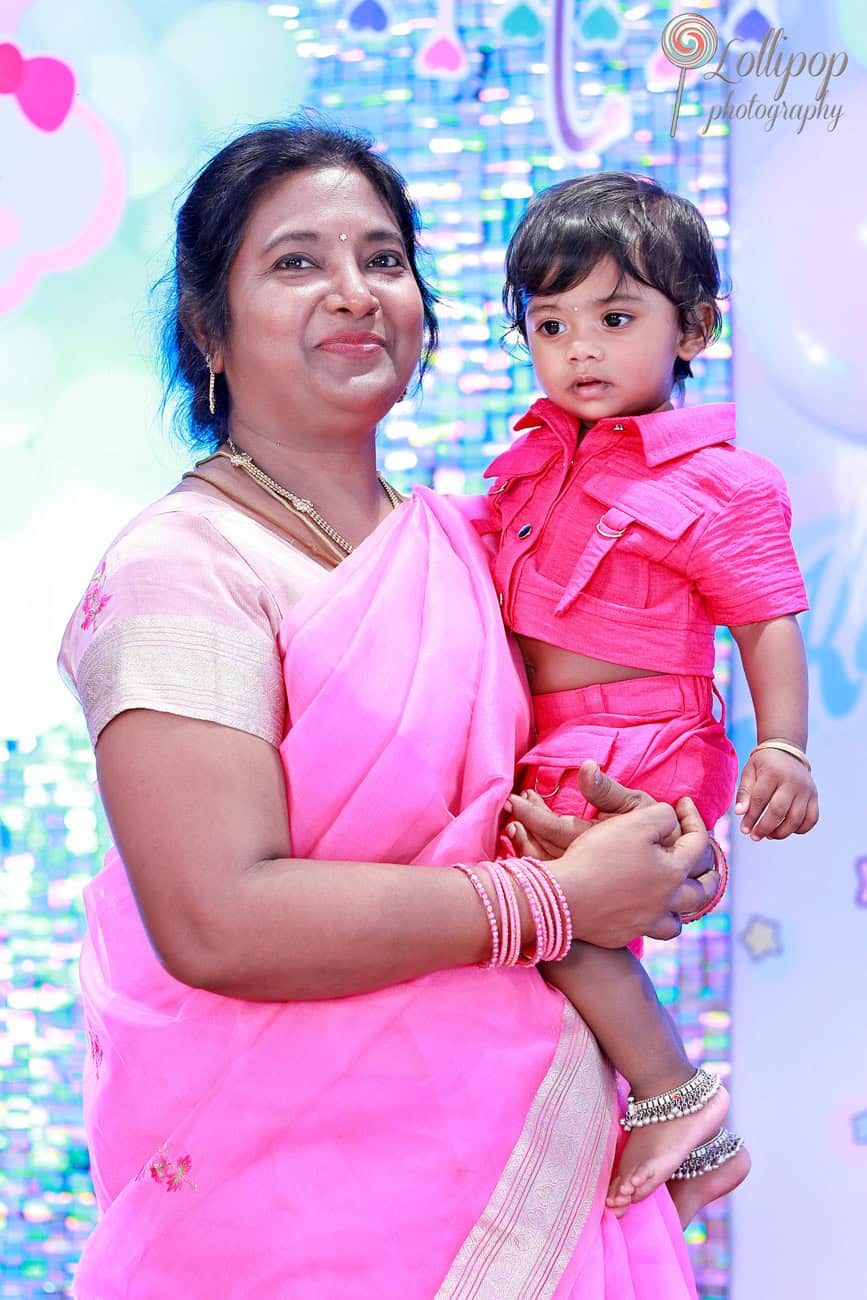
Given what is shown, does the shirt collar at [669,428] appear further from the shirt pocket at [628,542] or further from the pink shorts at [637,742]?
the pink shorts at [637,742]

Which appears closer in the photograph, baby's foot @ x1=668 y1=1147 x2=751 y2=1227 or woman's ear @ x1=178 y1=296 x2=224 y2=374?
baby's foot @ x1=668 y1=1147 x2=751 y2=1227

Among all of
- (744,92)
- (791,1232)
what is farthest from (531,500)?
(791,1232)

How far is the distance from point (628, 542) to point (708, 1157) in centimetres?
64

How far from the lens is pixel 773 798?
142 centimetres

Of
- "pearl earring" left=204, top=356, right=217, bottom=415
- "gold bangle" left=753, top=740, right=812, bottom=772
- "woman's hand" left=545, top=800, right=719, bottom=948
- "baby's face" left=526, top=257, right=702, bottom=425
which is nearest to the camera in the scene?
"woman's hand" left=545, top=800, right=719, bottom=948

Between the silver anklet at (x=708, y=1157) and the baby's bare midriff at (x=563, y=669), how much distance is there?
0.48 m

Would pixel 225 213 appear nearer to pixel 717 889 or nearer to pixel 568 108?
pixel 717 889

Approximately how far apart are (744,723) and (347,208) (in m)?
1.20

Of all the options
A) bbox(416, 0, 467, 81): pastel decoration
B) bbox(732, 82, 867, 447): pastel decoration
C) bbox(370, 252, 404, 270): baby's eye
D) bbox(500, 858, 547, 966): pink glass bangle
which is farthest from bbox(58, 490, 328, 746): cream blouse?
bbox(416, 0, 467, 81): pastel decoration

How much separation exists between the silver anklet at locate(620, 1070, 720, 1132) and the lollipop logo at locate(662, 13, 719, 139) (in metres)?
1.67

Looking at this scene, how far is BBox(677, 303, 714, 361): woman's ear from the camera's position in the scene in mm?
1619

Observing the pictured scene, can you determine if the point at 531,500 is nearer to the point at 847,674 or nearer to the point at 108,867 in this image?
the point at 108,867

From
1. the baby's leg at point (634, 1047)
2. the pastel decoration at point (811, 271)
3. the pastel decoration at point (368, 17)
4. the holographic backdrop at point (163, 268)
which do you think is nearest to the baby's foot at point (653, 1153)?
the baby's leg at point (634, 1047)

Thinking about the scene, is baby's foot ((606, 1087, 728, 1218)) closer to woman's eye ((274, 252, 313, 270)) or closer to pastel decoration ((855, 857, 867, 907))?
woman's eye ((274, 252, 313, 270))
